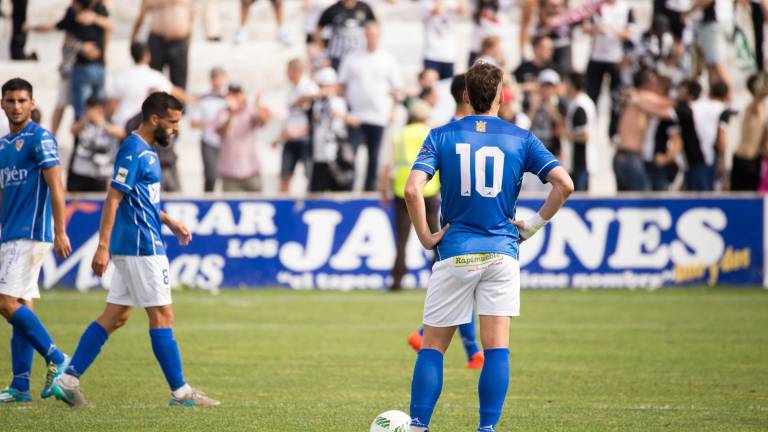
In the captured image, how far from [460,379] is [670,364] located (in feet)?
6.74

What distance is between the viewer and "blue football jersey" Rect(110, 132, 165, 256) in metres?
8.84

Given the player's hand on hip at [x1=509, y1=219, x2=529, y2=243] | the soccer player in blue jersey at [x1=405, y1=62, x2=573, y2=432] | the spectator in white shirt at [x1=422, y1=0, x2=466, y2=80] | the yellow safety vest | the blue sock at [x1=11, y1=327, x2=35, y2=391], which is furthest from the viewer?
the spectator in white shirt at [x1=422, y1=0, x2=466, y2=80]

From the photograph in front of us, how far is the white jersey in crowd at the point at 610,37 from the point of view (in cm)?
2189

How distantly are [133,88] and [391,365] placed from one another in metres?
8.94

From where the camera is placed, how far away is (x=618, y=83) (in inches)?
873

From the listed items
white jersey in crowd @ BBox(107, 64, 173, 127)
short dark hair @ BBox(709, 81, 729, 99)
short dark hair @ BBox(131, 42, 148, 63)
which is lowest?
white jersey in crowd @ BBox(107, 64, 173, 127)

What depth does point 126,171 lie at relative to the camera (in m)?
8.80

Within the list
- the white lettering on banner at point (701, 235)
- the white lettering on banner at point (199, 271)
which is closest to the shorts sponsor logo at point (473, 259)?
the white lettering on banner at point (199, 271)

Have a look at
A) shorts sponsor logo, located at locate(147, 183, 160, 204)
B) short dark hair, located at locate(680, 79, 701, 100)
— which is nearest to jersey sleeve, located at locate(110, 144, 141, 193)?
shorts sponsor logo, located at locate(147, 183, 160, 204)

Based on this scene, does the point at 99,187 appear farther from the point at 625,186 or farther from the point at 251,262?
the point at 625,186

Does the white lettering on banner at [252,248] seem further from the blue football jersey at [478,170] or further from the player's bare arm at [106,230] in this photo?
the blue football jersey at [478,170]

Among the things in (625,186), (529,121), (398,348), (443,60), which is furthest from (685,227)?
(398,348)

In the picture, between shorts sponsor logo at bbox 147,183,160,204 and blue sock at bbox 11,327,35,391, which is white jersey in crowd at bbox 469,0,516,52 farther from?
blue sock at bbox 11,327,35,391

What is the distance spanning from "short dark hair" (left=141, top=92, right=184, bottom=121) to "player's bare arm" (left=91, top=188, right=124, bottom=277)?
0.58 meters
